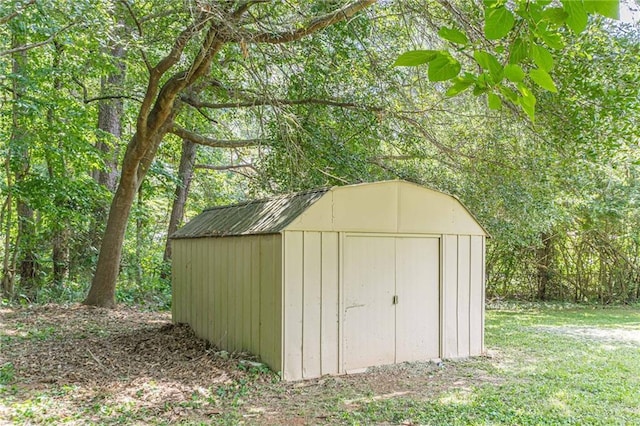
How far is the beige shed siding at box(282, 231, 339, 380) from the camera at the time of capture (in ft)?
16.8

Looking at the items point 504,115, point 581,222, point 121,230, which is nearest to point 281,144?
point 504,115

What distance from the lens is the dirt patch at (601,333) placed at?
7.93 m

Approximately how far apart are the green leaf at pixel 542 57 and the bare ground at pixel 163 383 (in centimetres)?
347

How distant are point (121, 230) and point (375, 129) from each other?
4.95 m

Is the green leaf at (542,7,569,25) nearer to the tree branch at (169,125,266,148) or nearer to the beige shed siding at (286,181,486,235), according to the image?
the beige shed siding at (286,181,486,235)

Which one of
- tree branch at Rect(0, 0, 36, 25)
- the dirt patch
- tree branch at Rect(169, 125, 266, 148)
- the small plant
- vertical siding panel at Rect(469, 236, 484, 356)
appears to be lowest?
the dirt patch

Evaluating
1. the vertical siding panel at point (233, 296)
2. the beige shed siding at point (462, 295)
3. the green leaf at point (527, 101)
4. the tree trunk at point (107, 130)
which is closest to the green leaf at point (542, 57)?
the green leaf at point (527, 101)

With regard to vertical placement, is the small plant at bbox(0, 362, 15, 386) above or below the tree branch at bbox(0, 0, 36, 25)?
below

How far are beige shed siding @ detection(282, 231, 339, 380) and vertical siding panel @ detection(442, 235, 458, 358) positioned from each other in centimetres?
170

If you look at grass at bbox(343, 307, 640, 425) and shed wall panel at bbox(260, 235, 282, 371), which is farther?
shed wall panel at bbox(260, 235, 282, 371)

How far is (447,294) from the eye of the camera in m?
6.36

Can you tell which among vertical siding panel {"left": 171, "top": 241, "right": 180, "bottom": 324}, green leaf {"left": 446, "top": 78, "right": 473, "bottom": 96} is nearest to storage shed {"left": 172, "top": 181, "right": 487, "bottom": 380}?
vertical siding panel {"left": 171, "top": 241, "right": 180, "bottom": 324}

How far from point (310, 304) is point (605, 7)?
452 centimetres

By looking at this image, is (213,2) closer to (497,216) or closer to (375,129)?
(375,129)
